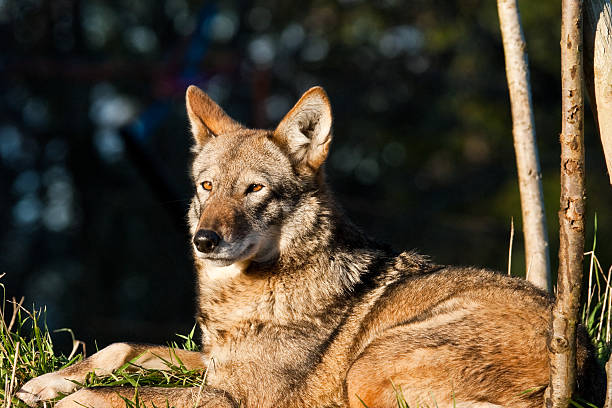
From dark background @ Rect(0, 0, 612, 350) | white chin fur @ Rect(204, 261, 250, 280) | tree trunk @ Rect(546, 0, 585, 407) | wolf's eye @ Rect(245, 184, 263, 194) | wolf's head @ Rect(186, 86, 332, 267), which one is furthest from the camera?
A: dark background @ Rect(0, 0, 612, 350)

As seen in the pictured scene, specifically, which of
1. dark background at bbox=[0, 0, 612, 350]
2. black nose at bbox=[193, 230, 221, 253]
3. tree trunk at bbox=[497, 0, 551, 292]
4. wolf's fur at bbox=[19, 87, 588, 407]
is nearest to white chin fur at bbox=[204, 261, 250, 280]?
wolf's fur at bbox=[19, 87, 588, 407]

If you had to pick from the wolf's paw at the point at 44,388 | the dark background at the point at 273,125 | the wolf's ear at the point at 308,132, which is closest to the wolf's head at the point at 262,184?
the wolf's ear at the point at 308,132

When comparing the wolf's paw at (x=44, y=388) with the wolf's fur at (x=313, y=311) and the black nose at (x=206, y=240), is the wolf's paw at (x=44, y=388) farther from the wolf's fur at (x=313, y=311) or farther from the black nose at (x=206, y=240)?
the black nose at (x=206, y=240)

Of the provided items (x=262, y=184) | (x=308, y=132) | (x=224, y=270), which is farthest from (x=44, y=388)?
(x=308, y=132)

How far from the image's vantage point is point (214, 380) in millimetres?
4344

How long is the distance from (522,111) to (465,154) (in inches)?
671

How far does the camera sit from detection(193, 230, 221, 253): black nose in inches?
171

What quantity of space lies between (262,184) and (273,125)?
17407 millimetres

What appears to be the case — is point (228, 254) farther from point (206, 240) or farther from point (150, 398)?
point (150, 398)

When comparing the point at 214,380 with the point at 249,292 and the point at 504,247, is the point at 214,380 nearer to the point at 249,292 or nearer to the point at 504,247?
the point at 249,292

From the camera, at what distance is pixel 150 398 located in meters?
4.16

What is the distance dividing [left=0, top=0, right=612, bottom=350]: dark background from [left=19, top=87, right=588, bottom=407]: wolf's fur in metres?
15.5

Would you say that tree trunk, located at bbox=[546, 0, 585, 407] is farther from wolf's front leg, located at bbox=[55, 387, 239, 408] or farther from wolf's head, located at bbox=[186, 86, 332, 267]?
wolf's front leg, located at bbox=[55, 387, 239, 408]

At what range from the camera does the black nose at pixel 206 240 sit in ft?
14.2
